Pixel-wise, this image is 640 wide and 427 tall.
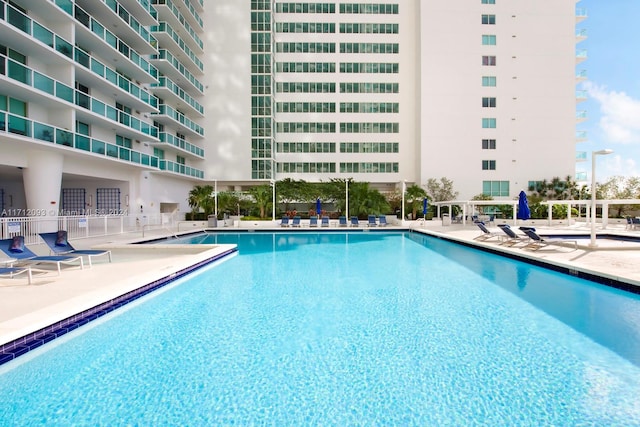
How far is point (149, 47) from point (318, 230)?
714 inches

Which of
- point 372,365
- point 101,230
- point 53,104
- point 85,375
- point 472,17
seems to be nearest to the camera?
point 85,375

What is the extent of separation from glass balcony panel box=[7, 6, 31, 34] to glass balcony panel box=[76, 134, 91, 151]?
15.5 ft

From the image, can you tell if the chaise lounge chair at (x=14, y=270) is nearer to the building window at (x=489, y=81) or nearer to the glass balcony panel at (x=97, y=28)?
the glass balcony panel at (x=97, y=28)

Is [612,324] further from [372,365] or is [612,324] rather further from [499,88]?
[499,88]

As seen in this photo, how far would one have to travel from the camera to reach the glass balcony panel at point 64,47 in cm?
1650

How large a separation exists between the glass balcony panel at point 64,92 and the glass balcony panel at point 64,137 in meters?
1.74

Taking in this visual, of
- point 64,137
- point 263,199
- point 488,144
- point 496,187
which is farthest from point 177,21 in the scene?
point 496,187

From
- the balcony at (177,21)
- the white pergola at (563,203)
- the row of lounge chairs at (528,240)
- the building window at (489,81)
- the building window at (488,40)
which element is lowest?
the row of lounge chairs at (528,240)

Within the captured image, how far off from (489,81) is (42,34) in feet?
125

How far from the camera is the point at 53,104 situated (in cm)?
1672

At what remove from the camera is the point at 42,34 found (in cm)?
1545

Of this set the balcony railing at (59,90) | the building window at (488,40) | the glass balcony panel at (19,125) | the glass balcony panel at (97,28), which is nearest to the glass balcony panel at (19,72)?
the balcony railing at (59,90)

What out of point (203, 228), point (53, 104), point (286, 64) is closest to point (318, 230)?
point (203, 228)

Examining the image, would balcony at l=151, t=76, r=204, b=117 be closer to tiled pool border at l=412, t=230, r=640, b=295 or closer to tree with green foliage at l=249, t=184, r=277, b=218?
tree with green foliage at l=249, t=184, r=277, b=218
